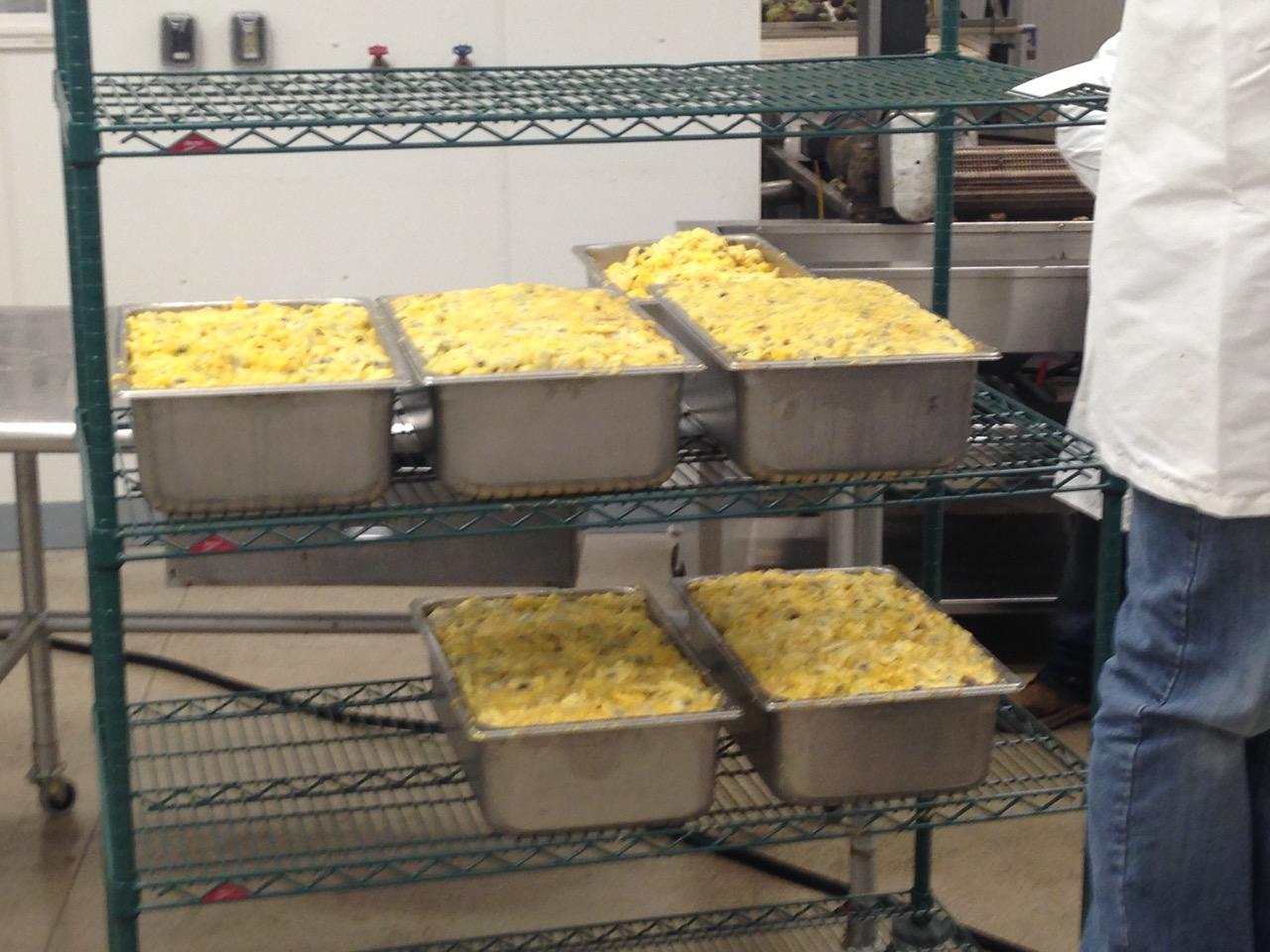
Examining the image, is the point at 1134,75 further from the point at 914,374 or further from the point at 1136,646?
the point at 1136,646

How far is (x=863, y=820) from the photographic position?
184 cm

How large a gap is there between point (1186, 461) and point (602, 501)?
533 millimetres

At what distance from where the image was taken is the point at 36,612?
253 centimetres

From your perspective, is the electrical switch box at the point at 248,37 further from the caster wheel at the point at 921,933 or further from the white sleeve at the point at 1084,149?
the caster wheel at the point at 921,933

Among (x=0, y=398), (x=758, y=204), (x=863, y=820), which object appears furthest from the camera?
(x=758, y=204)

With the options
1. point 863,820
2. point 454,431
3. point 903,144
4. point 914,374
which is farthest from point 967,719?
point 903,144

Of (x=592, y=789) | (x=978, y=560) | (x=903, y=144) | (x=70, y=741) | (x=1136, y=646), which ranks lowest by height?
(x=70, y=741)

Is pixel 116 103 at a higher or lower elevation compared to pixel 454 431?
higher

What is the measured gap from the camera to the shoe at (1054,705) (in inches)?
112

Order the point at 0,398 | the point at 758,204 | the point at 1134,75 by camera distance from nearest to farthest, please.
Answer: the point at 1134,75
the point at 0,398
the point at 758,204

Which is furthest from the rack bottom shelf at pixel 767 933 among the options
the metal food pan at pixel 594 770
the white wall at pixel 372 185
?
the white wall at pixel 372 185

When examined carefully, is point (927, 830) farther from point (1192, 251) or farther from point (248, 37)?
point (248, 37)

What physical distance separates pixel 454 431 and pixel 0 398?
101cm

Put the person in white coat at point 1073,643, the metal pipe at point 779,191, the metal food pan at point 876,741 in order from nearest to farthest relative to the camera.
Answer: the metal food pan at point 876,741
the person in white coat at point 1073,643
the metal pipe at point 779,191
